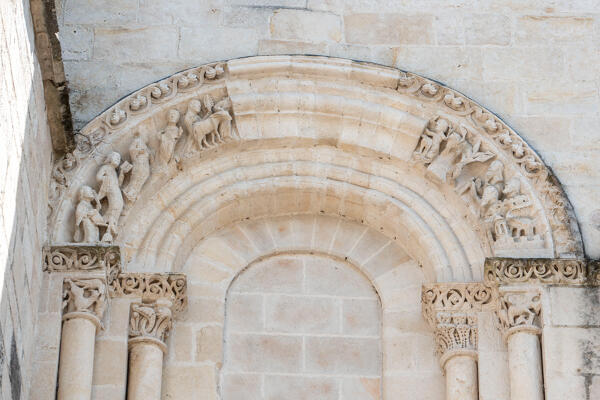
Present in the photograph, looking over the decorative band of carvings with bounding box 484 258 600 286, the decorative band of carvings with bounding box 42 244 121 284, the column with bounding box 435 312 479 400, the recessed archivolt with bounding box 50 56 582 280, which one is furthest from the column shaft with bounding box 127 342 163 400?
the decorative band of carvings with bounding box 484 258 600 286

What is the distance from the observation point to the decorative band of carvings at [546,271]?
11.2 m

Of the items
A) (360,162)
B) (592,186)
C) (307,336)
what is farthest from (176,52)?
(592,186)

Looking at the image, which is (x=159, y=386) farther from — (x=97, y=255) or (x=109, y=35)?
(x=109, y=35)

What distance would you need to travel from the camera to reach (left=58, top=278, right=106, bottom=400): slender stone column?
35.3ft

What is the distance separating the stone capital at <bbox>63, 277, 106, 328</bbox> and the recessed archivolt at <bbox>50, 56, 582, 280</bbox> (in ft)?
1.61

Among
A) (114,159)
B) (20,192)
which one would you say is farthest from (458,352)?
(20,192)

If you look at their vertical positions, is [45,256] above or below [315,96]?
below

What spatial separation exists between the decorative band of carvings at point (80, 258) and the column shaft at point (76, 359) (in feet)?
1.25

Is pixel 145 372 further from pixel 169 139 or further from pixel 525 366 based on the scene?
pixel 525 366

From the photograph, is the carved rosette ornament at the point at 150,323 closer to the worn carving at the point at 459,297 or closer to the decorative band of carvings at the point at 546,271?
the worn carving at the point at 459,297

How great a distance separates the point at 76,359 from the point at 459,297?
105 inches

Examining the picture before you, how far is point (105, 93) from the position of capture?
12.1 meters

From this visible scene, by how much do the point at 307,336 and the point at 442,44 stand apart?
2.51 meters

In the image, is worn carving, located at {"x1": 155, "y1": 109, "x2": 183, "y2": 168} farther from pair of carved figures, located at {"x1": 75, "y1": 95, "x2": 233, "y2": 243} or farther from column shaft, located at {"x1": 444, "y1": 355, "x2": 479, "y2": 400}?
column shaft, located at {"x1": 444, "y1": 355, "x2": 479, "y2": 400}
